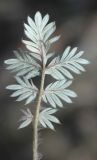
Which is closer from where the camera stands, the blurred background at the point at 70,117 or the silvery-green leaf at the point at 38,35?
the silvery-green leaf at the point at 38,35

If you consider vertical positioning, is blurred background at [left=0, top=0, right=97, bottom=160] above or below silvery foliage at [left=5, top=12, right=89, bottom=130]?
above

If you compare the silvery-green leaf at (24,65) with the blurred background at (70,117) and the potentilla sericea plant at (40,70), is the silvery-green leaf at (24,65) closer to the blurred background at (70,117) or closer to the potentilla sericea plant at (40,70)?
the potentilla sericea plant at (40,70)

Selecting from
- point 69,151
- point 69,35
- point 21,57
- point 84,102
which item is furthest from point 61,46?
point 21,57

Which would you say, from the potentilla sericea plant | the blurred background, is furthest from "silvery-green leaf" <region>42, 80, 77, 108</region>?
the blurred background

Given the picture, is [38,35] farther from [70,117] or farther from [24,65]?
[70,117]

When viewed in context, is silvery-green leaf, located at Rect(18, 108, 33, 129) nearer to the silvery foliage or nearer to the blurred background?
the silvery foliage

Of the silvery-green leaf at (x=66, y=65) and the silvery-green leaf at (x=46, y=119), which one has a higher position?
the silvery-green leaf at (x=66, y=65)

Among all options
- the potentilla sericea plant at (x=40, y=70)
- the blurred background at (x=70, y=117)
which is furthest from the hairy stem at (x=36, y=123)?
the blurred background at (x=70, y=117)

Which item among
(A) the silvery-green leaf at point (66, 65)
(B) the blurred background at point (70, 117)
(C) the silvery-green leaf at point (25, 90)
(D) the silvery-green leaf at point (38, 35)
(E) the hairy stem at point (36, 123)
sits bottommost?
(E) the hairy stem at point (36, 123)

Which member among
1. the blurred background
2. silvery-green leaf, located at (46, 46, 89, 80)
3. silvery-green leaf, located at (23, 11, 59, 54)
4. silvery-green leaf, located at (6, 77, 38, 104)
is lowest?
silvery-green leaf, located at (6, 77, 38, 104)
